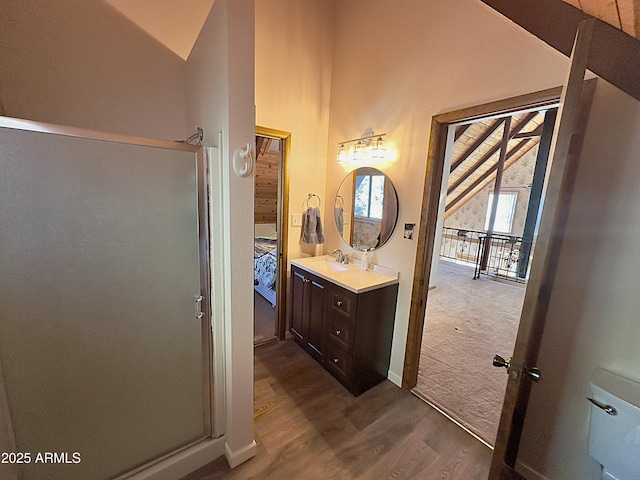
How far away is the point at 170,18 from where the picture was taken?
189 centimetres

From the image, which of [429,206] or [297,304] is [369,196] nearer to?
[429,206]

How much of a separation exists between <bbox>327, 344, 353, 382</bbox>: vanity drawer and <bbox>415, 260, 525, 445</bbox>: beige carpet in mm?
603

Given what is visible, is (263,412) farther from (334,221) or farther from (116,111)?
(116,111)

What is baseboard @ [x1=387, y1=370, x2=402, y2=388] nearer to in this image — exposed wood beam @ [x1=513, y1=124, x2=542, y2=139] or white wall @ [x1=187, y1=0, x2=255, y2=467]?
white wall @ [x1=187, y1=0, x2=255, y2=467]

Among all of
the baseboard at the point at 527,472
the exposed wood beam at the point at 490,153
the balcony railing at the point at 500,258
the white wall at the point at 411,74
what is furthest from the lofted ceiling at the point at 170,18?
the exposed wood beam at the point at 490,153

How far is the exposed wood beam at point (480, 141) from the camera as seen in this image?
17.4ft

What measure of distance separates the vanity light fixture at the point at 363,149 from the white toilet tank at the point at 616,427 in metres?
1.85

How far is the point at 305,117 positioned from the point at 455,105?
1366 millimetres

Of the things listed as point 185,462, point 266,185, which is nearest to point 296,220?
point 185,462

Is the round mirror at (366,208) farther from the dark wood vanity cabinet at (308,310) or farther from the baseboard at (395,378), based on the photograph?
the baseboard at (395,378)

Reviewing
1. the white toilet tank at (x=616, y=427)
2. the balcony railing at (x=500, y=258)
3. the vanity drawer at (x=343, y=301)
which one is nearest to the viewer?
the white toilet tank at (x=616, y=427)

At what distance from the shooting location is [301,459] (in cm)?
158

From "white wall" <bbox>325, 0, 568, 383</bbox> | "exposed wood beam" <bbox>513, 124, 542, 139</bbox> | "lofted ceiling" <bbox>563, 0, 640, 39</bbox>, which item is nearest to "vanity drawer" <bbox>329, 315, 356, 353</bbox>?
"white wall" <bbox>325, 0, 568, 383</bbox>

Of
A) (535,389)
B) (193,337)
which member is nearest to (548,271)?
(535,389)
